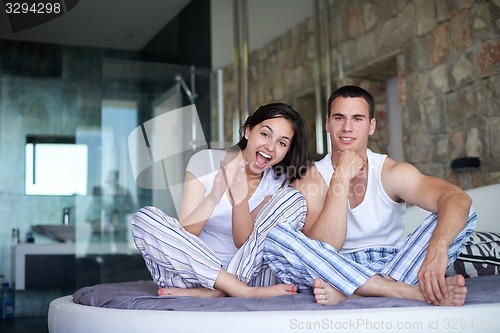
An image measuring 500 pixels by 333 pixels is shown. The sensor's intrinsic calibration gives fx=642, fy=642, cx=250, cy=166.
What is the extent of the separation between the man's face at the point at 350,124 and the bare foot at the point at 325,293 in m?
0.67

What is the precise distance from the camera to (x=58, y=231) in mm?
4695

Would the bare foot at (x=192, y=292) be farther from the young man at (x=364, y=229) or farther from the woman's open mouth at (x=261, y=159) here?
the woman's open mouth at (x=261, y=159)

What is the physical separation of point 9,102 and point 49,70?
38 centimetres

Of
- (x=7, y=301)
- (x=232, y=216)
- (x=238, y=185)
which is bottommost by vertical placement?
(x=7, y=301)

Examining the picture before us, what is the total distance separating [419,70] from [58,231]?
277 centimetres

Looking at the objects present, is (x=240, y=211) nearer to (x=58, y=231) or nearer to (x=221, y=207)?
(x=221, y=207)

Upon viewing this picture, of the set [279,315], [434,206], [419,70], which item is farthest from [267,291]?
[419,70]

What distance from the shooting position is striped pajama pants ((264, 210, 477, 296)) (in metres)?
1.95

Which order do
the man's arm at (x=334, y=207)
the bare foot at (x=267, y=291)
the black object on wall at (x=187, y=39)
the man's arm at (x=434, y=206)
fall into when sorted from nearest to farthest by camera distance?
the man's arm at (x=434, y=206) → the bare foot at (x=267, y=291) → the man's arm at (x=334, y=207) → the black object on wall at (x=187, y=39)

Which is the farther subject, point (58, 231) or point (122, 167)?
point (58, 231)

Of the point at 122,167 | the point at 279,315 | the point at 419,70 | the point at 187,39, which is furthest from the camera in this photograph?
the point at 187,39

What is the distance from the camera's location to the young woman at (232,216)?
2.08m

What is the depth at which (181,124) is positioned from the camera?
4438 millimetres

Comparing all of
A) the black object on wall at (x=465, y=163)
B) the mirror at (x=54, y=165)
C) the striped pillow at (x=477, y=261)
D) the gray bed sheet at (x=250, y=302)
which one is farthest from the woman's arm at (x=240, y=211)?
the mirror at (x=54, y=165)
